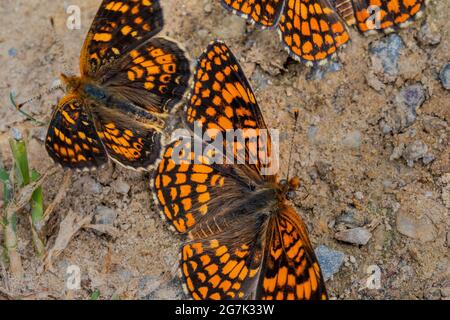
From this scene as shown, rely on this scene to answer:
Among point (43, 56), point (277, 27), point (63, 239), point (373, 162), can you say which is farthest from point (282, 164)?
point (43, 56)

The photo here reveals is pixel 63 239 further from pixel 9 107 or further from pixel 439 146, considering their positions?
pixel 439 146

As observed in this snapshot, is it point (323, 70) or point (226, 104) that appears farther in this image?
point (323, 70)

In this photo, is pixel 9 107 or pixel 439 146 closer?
pixel 439 146

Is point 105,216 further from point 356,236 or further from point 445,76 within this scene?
point 445,76

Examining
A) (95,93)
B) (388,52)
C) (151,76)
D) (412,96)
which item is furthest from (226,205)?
(388,52)

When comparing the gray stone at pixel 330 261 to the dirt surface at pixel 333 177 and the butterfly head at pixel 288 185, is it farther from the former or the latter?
the butterfly head at pixel 288 185

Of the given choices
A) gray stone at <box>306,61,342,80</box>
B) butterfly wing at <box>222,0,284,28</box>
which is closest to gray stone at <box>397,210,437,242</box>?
gray stone at <box>306,61,342,80</box>
